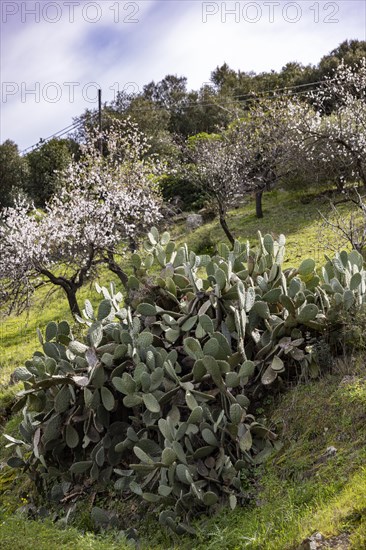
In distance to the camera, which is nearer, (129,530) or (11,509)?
(129,530)

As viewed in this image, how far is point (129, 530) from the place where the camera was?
534 centimetres

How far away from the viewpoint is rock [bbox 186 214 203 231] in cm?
2436

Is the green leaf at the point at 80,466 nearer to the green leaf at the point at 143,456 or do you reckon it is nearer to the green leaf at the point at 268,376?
the green leaf at the point at 143,456

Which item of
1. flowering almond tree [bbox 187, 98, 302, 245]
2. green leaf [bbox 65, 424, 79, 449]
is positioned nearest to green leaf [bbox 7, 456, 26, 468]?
green leaf [bbox 65, 424, 79, 449]

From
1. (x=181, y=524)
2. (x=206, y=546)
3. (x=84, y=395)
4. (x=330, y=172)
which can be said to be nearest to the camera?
(x=206, y=546)

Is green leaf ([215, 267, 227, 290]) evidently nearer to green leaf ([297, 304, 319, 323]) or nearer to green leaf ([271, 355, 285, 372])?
green leaf ([297, 304, 319, 323])

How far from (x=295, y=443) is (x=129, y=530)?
67.0 inches

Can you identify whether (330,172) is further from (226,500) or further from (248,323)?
(226,500)

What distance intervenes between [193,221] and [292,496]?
66.0ft

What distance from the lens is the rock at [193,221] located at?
24359 millimetres

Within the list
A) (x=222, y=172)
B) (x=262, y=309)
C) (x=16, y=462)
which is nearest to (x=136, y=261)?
(x=262, y=309)

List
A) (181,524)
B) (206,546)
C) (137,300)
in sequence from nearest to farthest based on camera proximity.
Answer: (206,546) < (181,524) < (137,300)

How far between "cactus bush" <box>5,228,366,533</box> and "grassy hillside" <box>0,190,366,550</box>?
0.70 ft

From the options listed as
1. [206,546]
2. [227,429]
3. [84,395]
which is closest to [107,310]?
[84,395]
